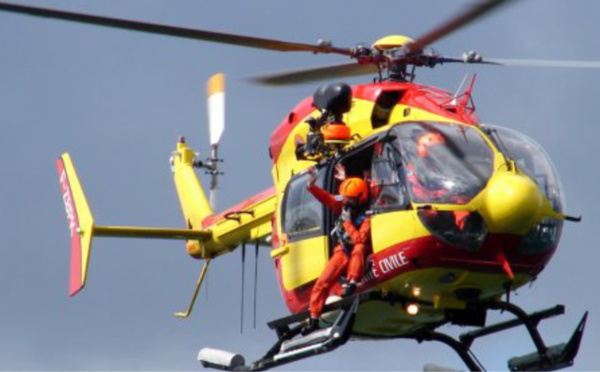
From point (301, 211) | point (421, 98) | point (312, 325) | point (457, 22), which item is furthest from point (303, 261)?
point (457, 22)

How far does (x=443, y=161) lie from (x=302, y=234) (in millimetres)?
2319

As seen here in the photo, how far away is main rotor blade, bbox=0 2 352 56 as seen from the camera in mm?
18672

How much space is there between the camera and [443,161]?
62.6 feet

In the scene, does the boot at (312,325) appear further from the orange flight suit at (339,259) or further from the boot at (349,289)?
the boot at (349,289)

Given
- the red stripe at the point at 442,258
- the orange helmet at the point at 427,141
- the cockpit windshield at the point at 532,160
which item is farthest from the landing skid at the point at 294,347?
the cockpit windshield at the point at 532,160

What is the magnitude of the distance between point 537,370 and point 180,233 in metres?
5.82

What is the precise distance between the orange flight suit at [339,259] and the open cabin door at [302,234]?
0.98 ft

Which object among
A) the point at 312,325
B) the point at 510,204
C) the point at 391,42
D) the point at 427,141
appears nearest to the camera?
the point at 510,204

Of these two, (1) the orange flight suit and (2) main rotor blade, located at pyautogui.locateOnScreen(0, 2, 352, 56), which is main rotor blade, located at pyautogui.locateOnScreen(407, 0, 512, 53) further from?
(1) the orange flight suit

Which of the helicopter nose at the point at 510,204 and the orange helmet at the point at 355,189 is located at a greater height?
the orange helmet at the point at 355,189

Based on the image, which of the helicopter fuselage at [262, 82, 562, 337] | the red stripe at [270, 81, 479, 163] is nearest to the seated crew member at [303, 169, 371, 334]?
the helicopter fuselage at [262, 82, 562, 337]

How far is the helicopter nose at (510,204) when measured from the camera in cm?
1852

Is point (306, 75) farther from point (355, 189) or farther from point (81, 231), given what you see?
point (81, 231)

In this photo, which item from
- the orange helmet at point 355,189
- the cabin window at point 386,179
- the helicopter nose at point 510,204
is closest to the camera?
the helicopter nose at point 510,204
